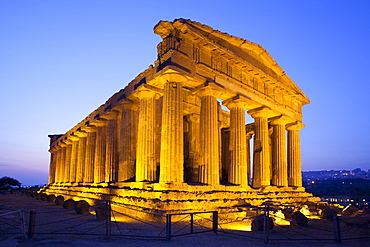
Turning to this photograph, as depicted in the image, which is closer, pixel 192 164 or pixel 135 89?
pixel 135 89

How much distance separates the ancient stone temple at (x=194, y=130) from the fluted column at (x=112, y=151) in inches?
3.0

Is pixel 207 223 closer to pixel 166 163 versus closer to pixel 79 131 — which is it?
pixel 166 163

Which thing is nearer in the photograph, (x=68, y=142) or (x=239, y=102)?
(x=239, y=102)

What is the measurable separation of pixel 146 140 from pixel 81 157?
15257 millimetres

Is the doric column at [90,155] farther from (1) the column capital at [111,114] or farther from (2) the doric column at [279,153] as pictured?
(2) the doric column at [279,153]

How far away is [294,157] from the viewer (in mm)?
24828

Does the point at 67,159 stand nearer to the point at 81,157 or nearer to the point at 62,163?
the point at 62,163

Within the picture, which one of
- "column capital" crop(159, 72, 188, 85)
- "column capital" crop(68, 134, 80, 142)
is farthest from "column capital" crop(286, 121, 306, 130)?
"column capital" crop(68, 134, 80, 142)

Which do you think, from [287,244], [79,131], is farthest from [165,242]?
[79,131]

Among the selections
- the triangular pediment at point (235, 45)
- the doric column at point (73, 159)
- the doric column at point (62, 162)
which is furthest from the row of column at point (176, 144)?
the doric column at point (62, 162)

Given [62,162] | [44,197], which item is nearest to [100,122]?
[44,197]

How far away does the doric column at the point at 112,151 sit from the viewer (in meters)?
22.2

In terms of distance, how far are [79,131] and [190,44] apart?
18110 millimetres

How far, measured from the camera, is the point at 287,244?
27.9 feet
